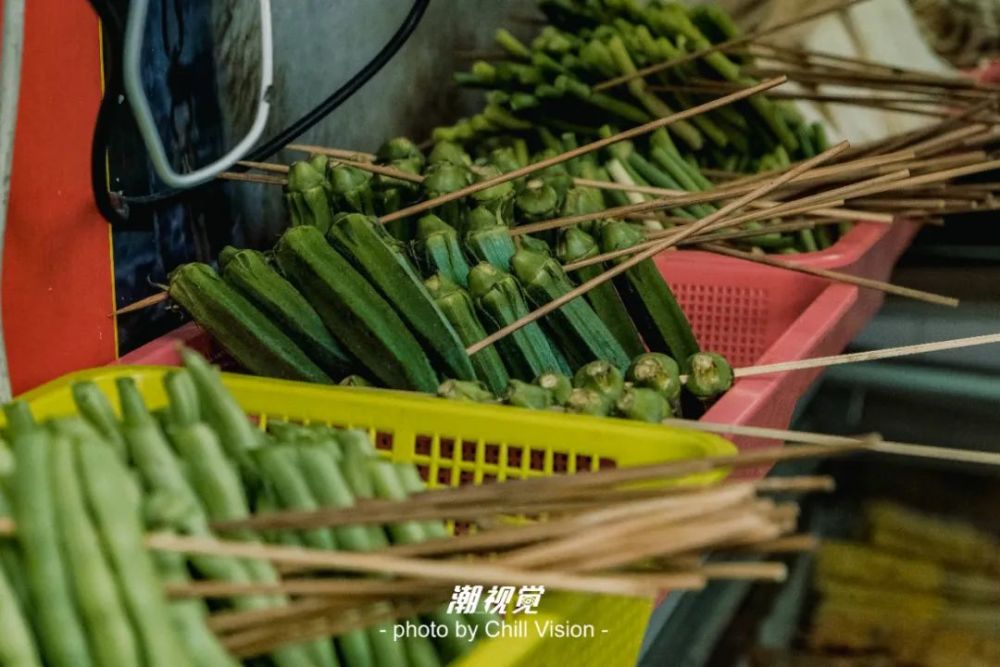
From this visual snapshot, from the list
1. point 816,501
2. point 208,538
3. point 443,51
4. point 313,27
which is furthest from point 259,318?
point 443,51

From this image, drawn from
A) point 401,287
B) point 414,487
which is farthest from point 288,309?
point 414,487

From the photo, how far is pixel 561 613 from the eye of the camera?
97cm

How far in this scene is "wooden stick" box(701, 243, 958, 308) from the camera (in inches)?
79.7

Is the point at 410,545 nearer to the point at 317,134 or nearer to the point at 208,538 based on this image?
the point at 208,538

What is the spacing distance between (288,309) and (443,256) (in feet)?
0.88

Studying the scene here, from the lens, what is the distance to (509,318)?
1789mm

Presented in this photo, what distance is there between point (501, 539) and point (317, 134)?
1956 mm

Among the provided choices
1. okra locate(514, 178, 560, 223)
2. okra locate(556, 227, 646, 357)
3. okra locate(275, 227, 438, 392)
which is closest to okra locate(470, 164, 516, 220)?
okra locate(514, 178, 560, 223)

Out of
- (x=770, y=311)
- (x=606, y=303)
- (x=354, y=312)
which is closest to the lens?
(x=354, y=312)

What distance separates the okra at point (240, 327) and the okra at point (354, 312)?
0.17ft

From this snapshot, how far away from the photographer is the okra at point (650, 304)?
1.98m

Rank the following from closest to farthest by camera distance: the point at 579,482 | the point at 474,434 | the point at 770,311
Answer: the point at 579,482, the point at 474,434, the point at 770,311

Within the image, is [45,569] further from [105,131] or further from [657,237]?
[657,237]

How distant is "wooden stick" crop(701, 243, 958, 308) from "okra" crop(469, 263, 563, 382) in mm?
565
